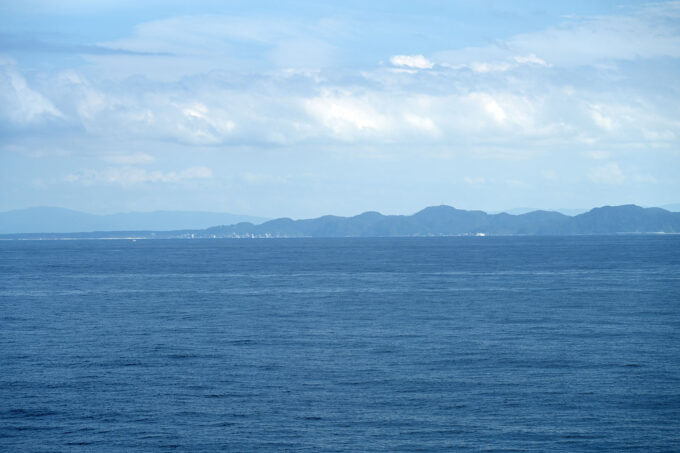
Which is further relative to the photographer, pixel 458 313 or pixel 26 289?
pixel 26 289

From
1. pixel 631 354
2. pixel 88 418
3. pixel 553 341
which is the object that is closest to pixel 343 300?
pixel 553 341

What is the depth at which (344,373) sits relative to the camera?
43688mm

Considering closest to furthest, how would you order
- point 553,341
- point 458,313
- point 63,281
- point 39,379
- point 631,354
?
1. point 39,379
2. point 631,354
3. point 553,341
4. point 458,313
5. point 63,281

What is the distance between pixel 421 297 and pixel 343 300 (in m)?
8.66

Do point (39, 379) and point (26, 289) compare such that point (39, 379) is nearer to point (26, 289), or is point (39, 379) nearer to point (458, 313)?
point (458, 313)

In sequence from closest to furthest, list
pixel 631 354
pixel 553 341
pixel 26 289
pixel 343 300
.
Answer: pixel 631 354, pixel 553 341, pixel 343 300, pixel 26 289

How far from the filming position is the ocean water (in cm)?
3262

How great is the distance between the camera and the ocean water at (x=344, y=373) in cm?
3262

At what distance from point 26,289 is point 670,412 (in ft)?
285

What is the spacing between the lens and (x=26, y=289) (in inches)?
4006

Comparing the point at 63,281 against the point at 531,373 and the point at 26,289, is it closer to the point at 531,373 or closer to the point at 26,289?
the point at 26,289

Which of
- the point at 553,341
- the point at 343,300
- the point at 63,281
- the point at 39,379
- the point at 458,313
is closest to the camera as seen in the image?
the point at 39,379

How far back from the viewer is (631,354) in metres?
48.2

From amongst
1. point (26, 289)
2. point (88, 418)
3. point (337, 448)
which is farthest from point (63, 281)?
point (337, 448)
